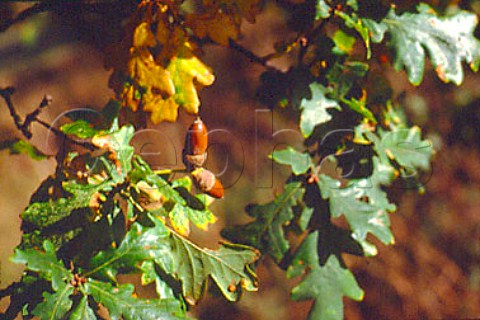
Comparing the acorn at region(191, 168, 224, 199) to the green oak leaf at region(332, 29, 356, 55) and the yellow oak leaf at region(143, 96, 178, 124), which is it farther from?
the green oak leaf at region(332, 29, 356, 55)

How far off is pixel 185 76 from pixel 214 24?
→ 0.14 m

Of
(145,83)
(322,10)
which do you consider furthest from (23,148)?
(322,10)

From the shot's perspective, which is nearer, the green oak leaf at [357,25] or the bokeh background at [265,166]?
the green oak leaf at [357,25]

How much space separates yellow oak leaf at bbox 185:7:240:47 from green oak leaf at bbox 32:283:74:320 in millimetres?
598

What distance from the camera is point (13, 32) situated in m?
3.95

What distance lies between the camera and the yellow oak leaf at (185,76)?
141 cm

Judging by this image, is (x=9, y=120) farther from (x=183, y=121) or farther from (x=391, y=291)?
(x=391, y=291)

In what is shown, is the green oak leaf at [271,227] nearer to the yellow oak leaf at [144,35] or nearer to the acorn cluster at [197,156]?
the acorn cluster at [197,156]

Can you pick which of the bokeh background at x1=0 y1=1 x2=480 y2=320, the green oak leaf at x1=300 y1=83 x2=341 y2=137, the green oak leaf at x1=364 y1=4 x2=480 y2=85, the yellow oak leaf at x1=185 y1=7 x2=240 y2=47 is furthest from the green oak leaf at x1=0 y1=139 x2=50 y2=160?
→ the bokeh background at x1=0 y1=1 x2=480 y2=320

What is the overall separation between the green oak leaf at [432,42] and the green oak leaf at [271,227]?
38 cm

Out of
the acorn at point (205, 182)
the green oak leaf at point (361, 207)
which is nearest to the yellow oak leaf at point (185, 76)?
the acorn at point (205, 182)

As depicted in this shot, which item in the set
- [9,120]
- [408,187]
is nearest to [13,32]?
[9,120]

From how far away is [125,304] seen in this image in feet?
3.90

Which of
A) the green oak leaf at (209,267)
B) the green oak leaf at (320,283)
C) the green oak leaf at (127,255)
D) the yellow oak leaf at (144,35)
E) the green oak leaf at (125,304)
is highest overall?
the yellow oak leaf at (144,35)
